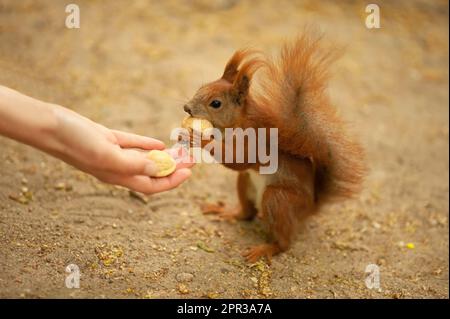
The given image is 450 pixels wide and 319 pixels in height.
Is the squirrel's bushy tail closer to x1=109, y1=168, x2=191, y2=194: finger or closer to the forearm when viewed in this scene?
x1=109, y1=168, x2=191, y2=194: finger

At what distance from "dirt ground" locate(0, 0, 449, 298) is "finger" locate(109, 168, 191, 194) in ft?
1.18

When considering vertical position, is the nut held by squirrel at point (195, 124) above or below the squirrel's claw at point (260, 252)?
above

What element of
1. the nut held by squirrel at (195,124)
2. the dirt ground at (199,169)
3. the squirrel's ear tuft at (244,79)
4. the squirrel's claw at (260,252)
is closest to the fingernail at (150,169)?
the nut held by squirrel at (195,124)

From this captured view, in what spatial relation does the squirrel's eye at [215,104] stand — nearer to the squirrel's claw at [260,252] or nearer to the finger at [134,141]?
the finger at [134,141]

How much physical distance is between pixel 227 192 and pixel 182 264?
2.77ft

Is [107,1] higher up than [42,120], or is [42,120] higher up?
[107,1]

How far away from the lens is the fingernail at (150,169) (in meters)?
1.88

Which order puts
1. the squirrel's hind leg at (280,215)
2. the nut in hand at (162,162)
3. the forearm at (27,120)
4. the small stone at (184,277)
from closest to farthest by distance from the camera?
the forearm at (27,120) → the nut in hand at (162,162) → the small stone at (184,277) → the squirrel's hind leg at (280,215)

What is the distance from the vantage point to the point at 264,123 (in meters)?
2.26

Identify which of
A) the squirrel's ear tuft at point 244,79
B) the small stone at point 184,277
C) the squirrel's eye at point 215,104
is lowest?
the small stone at point 184,277

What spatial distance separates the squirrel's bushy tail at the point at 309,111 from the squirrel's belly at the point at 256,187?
186 mm

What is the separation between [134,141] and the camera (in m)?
2.09

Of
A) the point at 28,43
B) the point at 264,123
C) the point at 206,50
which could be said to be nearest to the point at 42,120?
the point at 264,123
